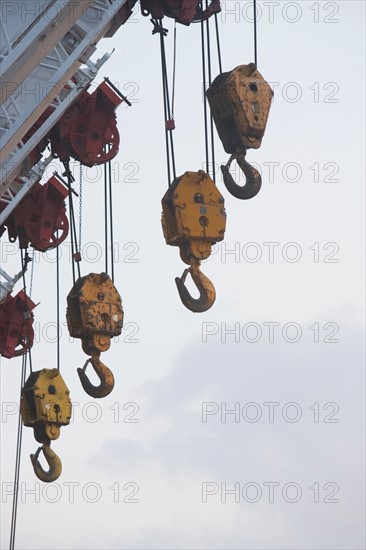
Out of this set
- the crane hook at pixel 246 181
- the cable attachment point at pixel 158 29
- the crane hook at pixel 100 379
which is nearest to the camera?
the crane hook at pixel 246 181

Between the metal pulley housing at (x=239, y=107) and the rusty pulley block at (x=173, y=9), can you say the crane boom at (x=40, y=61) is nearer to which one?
the rusty pulley block at (x=173, y=9)

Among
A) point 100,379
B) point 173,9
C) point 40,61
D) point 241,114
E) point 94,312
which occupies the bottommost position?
point 100,379

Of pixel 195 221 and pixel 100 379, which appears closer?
pixel 195 221

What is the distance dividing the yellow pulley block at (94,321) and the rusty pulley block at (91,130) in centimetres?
524

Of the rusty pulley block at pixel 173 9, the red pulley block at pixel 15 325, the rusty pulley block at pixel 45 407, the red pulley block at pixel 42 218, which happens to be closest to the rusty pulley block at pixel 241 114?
the rusty pulley block at pixel 173 9

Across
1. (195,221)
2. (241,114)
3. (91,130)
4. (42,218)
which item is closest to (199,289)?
(195,221)

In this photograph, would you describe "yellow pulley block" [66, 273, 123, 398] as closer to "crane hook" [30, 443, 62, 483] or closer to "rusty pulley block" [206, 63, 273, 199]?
"crane hook" [30, 443, 62, 483]

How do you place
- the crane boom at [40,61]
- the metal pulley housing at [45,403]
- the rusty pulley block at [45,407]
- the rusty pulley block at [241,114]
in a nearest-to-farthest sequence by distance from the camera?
the rusty pulley block at [241,114] → the crane boom at [40,61] → the rusty pulley block at [45,407] → the metal pulley housing at [45,403]

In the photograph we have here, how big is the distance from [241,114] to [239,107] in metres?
0.06

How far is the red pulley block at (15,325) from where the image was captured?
2752 cm

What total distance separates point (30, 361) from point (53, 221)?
9.18 ft

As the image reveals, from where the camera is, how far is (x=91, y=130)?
23.3 m

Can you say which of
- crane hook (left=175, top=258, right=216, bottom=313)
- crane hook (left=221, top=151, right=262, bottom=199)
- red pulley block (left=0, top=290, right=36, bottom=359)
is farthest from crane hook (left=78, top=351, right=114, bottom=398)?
red pulley block (left=0, top=290, right=36, bottom=359)

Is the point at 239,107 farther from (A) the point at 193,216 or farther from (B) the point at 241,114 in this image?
(A) the point at 193,216
